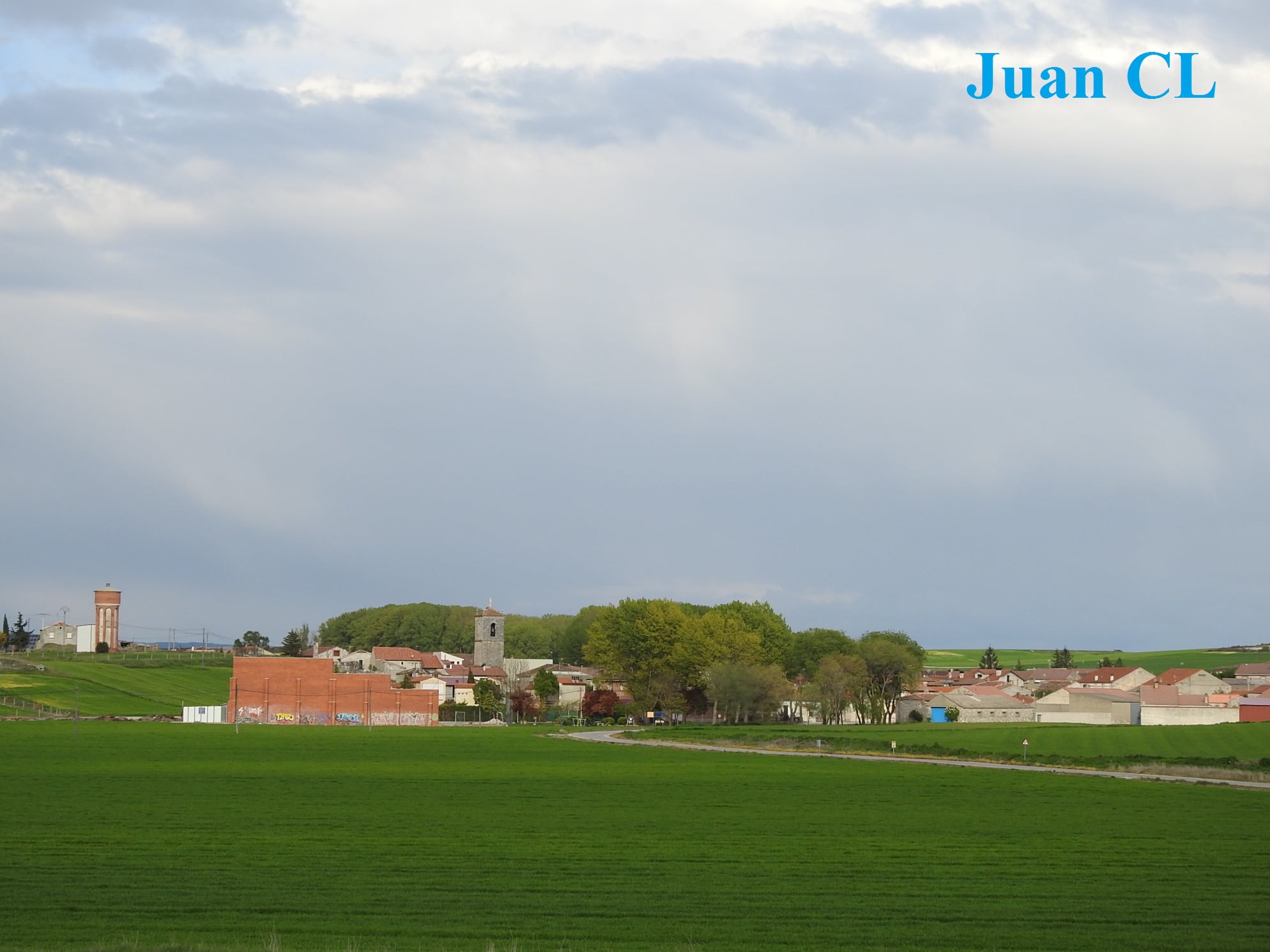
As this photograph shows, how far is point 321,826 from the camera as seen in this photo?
30.6 meters

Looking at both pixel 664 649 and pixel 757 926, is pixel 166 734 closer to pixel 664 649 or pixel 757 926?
pixel 664 649

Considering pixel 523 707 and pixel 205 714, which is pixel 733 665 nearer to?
pixel 523 707

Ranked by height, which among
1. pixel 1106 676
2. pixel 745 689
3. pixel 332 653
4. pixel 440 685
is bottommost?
pixel 440 685

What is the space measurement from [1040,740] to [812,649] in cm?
4774

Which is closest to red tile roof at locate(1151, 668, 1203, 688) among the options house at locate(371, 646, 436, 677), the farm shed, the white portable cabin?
the farm shed

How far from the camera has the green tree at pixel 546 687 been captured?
135125mm

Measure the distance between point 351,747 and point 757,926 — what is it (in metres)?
57.1

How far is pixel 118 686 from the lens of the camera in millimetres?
130250

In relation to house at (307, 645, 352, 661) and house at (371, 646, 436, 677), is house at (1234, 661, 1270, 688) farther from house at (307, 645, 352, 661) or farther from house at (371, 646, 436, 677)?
house at (307, 645, 352, 661)

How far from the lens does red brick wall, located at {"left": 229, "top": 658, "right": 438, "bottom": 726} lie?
4437 inches

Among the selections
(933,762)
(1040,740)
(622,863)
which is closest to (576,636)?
(1040,740)

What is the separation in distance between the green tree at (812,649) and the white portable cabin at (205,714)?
5388 cm

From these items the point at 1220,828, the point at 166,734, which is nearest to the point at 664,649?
the point at 166,734

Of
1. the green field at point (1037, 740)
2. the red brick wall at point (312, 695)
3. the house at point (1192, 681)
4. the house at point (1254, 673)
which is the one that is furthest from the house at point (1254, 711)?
the red brick wall at point (312, 695)
